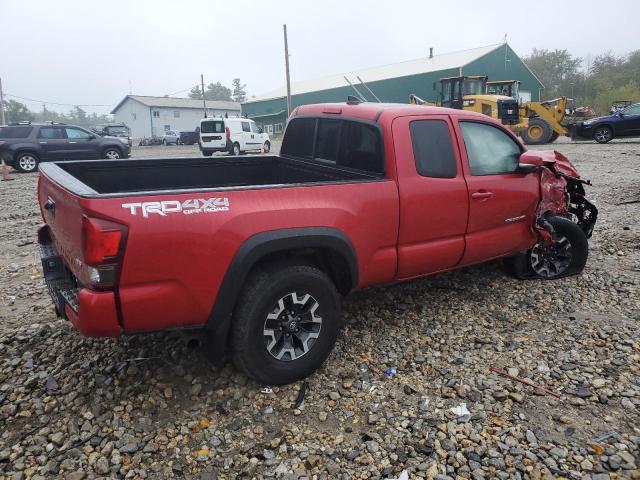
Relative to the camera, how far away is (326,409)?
119 inches

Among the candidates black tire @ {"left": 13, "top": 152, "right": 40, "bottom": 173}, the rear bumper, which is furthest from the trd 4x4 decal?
black tire @ {"left": 13, "top": 152, "right": 40, "bottom": 173}

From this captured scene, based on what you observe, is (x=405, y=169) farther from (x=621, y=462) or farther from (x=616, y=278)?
(x=616, y=278)

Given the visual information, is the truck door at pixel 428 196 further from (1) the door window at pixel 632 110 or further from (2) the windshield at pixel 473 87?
(2) the windshield at pixel 473 87

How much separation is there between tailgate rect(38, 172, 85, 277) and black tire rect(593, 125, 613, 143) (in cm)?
2138

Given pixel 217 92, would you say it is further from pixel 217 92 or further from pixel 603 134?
pixel 603 134

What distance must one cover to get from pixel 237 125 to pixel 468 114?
19.5 meters

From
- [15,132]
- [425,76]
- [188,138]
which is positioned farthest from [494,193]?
[188,138]

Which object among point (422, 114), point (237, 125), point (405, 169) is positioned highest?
point (237, 125)

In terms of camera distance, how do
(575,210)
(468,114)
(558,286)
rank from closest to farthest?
(468,114)
(558,286)
(575,210)

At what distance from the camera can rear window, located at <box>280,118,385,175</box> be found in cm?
374

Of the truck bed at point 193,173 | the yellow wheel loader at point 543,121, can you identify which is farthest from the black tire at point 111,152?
the yellow wheel loader at point 543,121

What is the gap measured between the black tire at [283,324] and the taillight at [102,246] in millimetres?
808

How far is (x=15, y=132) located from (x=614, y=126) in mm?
22170

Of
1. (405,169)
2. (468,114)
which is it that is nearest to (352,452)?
(405,169)
